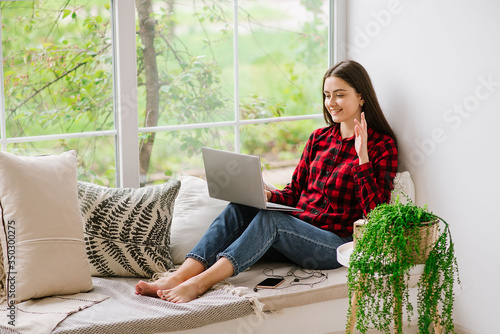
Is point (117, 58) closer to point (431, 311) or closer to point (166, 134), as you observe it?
point (166, 134)

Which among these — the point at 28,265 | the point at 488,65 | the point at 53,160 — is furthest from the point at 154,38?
the point at 488,65

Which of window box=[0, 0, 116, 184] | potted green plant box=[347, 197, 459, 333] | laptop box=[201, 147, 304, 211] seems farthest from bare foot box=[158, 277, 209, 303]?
window box=[0, 0, 116, 184]

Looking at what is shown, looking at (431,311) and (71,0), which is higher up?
(71,0)

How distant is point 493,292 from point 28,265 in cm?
198

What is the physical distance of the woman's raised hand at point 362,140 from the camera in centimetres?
271

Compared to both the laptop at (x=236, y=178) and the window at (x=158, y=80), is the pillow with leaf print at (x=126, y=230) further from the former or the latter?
the window at (x=158, y=80)

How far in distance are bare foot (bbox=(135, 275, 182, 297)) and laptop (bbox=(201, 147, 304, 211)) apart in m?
0.48

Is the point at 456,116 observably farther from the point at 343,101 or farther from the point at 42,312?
the point at 42,312

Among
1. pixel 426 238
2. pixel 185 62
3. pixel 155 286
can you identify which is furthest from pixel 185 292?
pixel 185 62

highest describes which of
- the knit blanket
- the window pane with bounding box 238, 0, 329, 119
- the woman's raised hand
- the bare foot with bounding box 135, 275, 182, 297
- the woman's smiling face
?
the window pane with bounding box 238, 0, 329, 119

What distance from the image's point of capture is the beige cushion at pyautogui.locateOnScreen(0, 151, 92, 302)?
7.50 feet

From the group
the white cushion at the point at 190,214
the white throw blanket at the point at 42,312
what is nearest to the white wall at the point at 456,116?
the white cushion at the point at 190,214

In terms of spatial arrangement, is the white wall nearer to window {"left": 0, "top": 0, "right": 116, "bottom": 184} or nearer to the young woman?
the young woman

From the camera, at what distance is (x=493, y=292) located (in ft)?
8.60
